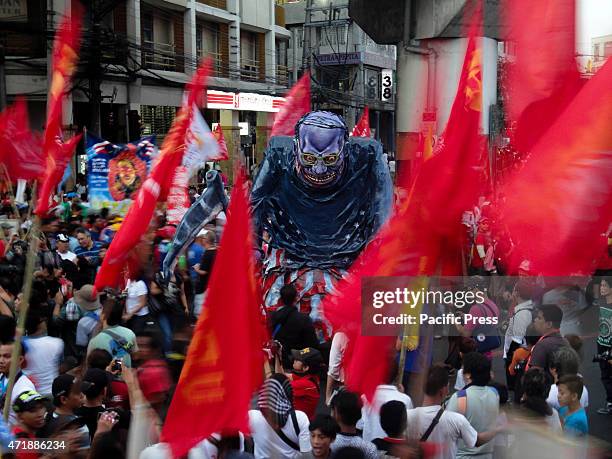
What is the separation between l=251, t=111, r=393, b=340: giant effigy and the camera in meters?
6.19

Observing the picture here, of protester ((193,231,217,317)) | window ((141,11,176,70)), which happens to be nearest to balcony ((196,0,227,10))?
window ((141,11,176,70))

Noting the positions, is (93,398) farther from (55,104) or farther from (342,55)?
(342,55)

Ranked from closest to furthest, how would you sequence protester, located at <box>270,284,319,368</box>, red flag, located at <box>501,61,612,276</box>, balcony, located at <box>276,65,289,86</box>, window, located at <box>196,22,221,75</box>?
1. red flag, located at <box>501,61,612,276</box>
2. protester, located at <box>270,284,319,368</box>
3. window, located at <box>196,22,221,75</box>
4. balcony, located at <box>276,65,289,86</box>

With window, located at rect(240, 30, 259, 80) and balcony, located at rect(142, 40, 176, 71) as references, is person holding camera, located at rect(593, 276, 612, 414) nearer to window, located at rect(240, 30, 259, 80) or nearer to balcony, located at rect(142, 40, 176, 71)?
balcony, located at rect(142, 40, 176, 71)

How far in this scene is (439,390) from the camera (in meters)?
4.41

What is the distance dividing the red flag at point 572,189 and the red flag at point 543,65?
2.00ft

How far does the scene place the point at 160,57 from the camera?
29562 millimetres

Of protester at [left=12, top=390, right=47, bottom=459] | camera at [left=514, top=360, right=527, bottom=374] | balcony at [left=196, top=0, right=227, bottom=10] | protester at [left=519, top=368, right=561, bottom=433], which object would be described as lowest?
camera at [left=514, top=360, right=527, bottom=374]

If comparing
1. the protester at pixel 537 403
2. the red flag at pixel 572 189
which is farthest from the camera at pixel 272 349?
the red flag at pixel 572 189

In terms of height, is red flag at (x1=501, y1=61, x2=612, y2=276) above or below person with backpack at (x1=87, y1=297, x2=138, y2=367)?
above

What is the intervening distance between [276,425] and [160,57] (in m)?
26.6

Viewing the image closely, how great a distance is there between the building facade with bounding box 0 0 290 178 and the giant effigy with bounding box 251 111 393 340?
35.8ft

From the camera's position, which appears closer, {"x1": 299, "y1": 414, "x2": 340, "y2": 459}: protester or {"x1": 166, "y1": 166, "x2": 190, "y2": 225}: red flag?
{"x1": 299, "y1": 414, "x2": 340, "y2": 459}: protester

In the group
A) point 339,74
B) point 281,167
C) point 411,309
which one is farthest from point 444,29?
point 339,74
